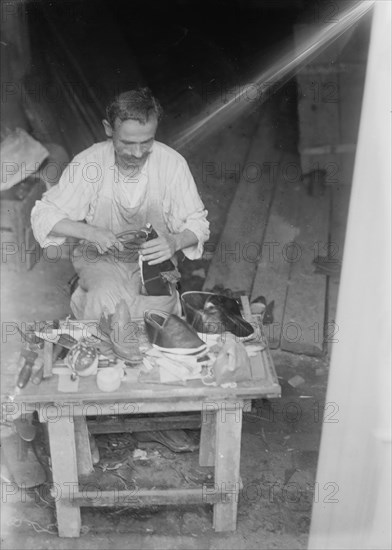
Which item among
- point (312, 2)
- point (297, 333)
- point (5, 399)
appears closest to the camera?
point (5, 399)

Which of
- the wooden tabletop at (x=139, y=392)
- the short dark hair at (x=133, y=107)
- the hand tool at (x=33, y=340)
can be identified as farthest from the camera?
the short dark hair at (x=133, y=107)

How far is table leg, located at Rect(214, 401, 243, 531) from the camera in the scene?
11.0 feet

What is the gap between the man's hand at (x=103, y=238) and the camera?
385 centimetres

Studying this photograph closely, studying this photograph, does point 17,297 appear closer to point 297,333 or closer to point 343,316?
point 297,333

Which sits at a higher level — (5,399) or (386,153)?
(386,153)

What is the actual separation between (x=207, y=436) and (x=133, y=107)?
167cm

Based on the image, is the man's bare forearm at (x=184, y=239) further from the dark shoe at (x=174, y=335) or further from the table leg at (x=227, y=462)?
the table leg at (x=227, y=462)

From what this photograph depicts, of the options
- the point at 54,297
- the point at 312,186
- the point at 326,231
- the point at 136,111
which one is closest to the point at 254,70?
the point at 312,186

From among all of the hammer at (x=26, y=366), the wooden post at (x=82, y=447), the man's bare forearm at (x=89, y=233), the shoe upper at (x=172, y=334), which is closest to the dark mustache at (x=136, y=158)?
the man's bare forearm at (x=89, y=233)

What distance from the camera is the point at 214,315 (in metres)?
3.65

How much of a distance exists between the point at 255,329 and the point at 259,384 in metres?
0.48

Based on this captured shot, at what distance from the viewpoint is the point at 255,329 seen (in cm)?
372

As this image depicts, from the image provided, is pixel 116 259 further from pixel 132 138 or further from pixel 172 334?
pixel 172 334

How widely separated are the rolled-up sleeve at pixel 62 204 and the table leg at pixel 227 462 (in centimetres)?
135
